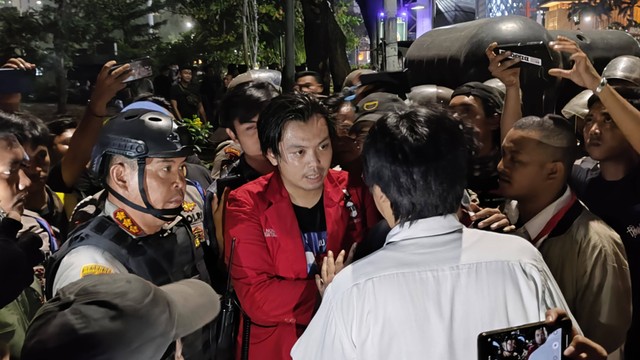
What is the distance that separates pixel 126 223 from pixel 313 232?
842 millimetres

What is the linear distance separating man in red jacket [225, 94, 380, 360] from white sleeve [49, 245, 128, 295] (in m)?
0.57

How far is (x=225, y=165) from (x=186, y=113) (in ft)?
26.5

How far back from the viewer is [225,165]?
400cm

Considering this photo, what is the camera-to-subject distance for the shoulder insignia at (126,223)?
2264 millimetres

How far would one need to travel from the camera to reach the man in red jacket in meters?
2.43

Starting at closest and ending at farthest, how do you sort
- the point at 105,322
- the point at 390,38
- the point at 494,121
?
the point at 105,322 → the point at 494,121 → the point at 390,38

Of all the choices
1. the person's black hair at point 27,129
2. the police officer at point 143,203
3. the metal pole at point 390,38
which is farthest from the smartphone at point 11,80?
the metal pole at point 390,38

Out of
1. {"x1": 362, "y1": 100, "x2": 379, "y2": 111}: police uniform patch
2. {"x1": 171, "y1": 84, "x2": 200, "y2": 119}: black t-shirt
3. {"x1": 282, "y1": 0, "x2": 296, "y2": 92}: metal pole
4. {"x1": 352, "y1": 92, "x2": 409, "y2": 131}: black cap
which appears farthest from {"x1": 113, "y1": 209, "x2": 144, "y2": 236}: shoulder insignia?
{"x1": 171, "y1": 84, "x2": 200, "y2": 119}: black t-shirt

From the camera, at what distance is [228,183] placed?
124 inches

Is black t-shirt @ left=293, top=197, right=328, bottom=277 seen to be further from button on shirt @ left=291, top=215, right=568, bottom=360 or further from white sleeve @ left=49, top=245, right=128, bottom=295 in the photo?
button on shirt @ left=291, top=215, right=568, bottom=360

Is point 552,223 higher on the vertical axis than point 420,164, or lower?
lower

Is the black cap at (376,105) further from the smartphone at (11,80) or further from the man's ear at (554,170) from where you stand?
the smartphone at (11,80)

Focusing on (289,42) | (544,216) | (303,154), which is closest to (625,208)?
(544,216)

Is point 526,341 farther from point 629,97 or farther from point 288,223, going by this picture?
point 629,97
